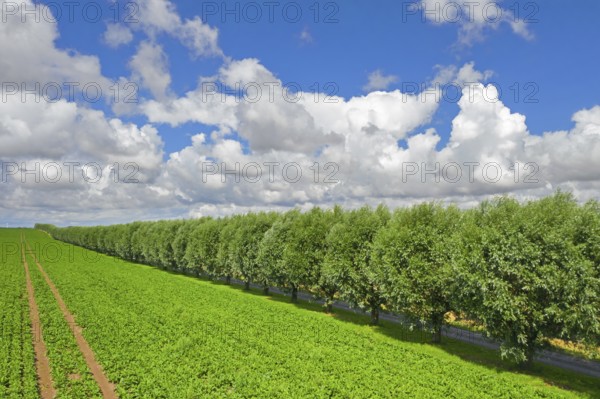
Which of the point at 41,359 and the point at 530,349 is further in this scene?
the point at 530,349

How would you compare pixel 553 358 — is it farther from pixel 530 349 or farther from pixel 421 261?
pixel 421 261

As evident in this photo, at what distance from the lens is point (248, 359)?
26.7m

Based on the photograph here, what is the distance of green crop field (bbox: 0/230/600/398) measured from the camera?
22195 millimetres

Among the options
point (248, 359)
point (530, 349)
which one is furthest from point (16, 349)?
point (530, 349)

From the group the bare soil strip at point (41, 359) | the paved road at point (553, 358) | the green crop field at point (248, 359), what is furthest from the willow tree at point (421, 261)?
the bare soil strip at point (41, 359)

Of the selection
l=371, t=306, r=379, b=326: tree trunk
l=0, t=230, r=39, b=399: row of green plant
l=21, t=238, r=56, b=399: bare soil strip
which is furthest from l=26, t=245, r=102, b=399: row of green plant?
l=371, t=306, r=379, b=326: tree trunk

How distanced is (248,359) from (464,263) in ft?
56.8

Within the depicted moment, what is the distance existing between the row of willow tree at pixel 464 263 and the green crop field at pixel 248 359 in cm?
328

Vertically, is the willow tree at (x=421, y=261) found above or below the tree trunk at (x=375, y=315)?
above

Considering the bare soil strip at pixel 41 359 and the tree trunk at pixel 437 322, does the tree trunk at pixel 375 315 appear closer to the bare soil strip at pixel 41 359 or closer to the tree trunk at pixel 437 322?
the tree trunk at pixel 437 322

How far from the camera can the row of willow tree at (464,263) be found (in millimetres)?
25875

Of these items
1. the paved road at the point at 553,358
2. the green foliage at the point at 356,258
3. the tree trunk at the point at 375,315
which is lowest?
the paved road at the point at 553,358

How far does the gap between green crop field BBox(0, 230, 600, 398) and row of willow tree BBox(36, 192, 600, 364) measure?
10.7 ft

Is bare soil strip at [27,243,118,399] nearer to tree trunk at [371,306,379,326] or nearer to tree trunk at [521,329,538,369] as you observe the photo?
tree trunk at [371,306,379,326]
